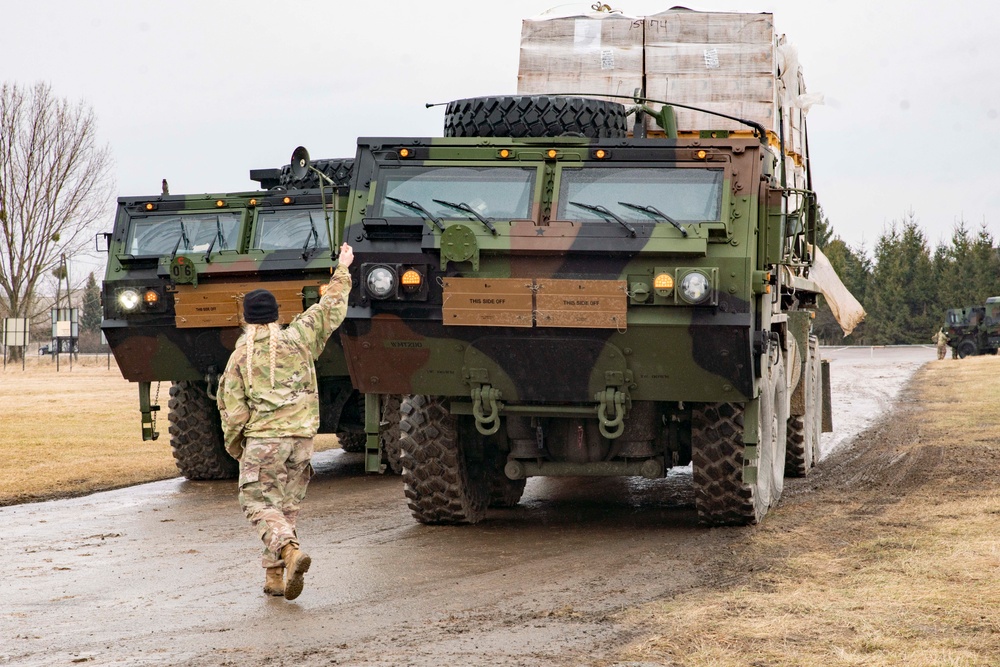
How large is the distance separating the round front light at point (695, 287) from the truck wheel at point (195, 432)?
21.0 feet

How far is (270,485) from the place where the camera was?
691 centimetres

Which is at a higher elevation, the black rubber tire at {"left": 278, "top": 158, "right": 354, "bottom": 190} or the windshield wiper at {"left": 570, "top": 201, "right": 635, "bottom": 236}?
the black rubber tire at {"left": 278, "top": 158, "right": 354, "bottom": 190}

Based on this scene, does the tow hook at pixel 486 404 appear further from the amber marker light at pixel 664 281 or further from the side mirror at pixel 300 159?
the side mirror at pixel 300 159

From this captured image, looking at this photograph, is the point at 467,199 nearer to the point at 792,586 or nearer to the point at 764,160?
the point at 764,160

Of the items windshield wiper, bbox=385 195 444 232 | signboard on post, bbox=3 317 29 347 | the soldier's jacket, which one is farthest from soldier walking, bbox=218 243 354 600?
signboard on post, bbox=3 317 29 347

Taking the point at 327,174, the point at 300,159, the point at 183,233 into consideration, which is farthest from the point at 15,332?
the point at 300,159

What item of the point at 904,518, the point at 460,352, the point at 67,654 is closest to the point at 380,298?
the point at 460,352

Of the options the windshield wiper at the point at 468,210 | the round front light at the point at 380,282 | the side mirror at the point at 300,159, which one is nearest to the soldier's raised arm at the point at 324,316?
the round front light at the point at 380,282

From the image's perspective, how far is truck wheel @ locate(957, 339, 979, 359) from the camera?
4891cm

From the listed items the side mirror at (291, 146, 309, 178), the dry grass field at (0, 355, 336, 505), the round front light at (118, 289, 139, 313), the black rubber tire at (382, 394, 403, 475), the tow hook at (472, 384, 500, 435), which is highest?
the side mirror at (291, 146, 309, 178)

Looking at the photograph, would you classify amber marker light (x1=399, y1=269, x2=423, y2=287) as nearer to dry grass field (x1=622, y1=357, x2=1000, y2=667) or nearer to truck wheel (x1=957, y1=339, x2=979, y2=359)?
dry grass field (x1=622, y1=357, x2=1000, y2=667)

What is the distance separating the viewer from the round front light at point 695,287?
7840 millimetres

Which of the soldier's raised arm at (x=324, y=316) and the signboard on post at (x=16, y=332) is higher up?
the soldier's raised arm at (x=324, y=316)

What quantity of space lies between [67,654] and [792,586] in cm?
345
